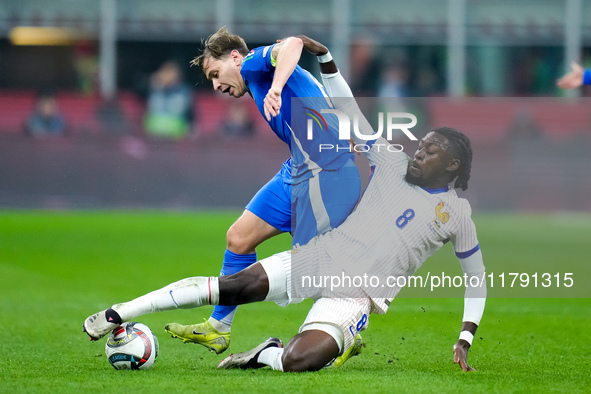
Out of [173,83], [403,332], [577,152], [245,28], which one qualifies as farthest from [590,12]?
[403,332]

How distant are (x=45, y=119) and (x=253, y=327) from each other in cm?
1107

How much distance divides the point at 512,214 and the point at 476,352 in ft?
29.3

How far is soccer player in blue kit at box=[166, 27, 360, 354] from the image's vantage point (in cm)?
576

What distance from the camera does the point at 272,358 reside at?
17.0 feet

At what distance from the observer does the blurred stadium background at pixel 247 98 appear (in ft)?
52.2

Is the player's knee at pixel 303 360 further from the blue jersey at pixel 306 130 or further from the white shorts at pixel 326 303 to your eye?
the blue jersey at pixel 306 130

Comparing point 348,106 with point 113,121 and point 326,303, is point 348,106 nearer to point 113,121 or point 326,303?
point 326,303

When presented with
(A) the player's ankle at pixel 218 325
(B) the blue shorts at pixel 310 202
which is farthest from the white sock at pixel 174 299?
(B) the blue shorts at pixel 310 202

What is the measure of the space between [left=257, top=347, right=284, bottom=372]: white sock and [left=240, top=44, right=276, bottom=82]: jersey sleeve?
1671mm

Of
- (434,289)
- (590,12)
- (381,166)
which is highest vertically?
(590,12)

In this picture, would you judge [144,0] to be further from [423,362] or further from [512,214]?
[423,362]

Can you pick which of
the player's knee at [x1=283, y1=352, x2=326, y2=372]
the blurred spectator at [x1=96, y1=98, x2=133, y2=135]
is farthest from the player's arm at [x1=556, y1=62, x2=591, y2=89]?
the blurred spectator at [x1=96, y1=98, x2=133, y2=135]

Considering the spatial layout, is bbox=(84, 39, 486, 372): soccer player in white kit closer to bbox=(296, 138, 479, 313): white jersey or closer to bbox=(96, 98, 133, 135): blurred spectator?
bbox=(296, 138, 479, 313): white jersey

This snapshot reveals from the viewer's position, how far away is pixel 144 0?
848 inches
